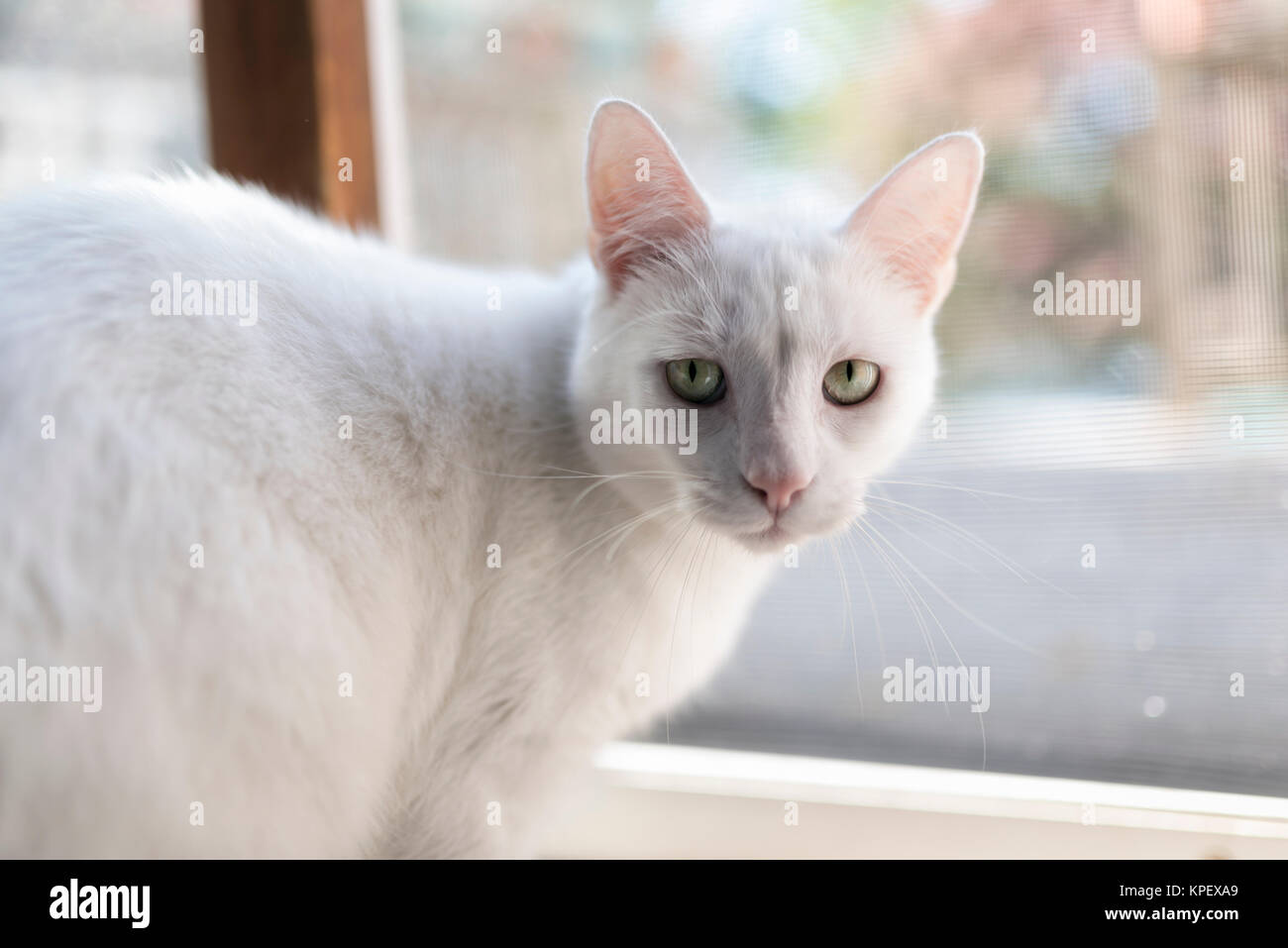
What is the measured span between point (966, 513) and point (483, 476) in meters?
0.72

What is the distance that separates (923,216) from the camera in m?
1.07

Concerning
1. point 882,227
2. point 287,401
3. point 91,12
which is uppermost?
point 91,12

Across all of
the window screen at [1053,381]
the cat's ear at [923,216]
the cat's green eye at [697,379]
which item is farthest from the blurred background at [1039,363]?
the cat's green eye at [697,379]

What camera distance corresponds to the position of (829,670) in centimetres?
150

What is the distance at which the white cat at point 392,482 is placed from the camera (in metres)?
0.79

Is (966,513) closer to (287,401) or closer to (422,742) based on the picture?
(422,742)

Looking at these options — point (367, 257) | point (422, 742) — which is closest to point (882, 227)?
point (367, 257)

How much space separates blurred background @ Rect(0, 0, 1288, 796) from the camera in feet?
3.84

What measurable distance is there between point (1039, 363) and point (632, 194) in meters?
0.64

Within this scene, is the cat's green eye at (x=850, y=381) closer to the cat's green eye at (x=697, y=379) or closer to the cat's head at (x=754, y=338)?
the cat's head at (x=754, y=338)

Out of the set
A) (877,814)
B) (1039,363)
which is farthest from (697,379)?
(877,814)

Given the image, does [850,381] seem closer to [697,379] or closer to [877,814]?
[697,379]

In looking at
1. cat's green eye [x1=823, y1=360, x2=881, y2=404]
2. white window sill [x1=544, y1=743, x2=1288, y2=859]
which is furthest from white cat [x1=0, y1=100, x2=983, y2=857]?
white window sill [x1=544, y1=743, x2=1288, y2=859]

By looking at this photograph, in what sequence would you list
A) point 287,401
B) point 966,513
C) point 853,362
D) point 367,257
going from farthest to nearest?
point 966,513 → point 367,257 → point 853,362 → point 287,401
